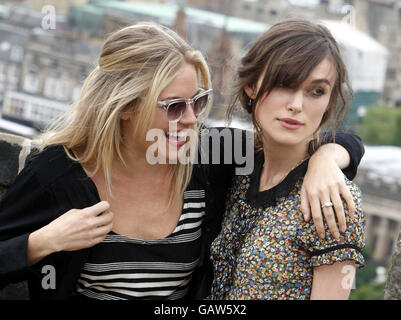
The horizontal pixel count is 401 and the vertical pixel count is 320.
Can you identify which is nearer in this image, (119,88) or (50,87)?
(119,88)

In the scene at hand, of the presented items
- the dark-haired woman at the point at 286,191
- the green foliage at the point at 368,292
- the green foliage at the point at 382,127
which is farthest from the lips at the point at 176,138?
the green foliage at the point at 382,127

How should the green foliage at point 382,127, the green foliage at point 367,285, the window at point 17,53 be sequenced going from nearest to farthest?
the green foliage at point 367,285 → the green foliage at point 382,127 → the window at point 17,53

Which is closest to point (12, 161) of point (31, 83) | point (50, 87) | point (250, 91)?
point (250, 91)

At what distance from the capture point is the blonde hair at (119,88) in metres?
0.98

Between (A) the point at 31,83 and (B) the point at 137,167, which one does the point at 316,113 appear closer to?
(B) the point at 137,167

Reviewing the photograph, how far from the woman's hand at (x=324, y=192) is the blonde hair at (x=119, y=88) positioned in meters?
0.22

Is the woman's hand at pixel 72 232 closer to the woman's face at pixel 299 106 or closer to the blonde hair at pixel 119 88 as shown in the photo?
the blonde hair at pixel 119 88

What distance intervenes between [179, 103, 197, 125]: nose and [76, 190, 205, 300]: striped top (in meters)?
0.15

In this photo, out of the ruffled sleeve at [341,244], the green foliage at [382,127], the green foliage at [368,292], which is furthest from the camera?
the green foliage at [382,127]

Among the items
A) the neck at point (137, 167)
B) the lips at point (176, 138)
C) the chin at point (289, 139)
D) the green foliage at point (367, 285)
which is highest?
the chin at point (289, 139)

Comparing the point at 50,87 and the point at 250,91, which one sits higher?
the point at 250,91

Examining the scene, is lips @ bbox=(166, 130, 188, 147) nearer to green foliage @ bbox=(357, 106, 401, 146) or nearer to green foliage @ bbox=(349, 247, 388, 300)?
green foliage @ bbox=(349, 247, 388, 300)

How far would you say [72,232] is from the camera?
0.93m
